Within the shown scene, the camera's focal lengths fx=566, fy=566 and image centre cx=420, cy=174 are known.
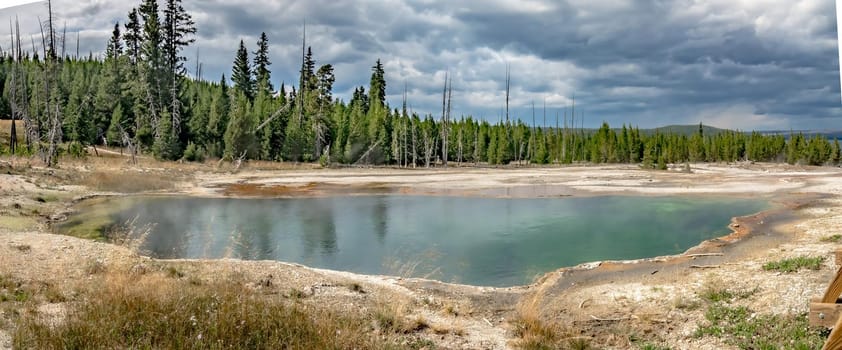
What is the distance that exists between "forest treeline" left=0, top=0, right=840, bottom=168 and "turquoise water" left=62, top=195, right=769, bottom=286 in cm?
1557

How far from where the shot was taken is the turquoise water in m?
13.5

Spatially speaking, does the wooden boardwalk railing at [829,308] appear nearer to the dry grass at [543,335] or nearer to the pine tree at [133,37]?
the dry grass at [543,335]

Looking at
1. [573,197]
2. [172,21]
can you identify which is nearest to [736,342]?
[573,197]

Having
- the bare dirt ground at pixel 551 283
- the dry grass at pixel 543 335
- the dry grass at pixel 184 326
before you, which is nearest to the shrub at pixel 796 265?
the bare dirt ground at pixel 551 283

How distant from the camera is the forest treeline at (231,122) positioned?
44.8 m

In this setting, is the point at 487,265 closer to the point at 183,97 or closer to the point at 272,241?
the point at 272,241

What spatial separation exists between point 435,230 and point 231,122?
32948 millimetres

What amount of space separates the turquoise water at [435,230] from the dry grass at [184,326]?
21.7 ft

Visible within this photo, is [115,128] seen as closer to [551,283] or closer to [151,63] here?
[151,63]

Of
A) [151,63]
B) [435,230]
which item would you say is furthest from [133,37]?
[435,230]

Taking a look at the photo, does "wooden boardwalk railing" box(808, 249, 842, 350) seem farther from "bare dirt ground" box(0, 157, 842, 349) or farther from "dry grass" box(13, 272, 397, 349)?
"dry grass" box(13, 272, 397, 349)

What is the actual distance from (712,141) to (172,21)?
238 feet

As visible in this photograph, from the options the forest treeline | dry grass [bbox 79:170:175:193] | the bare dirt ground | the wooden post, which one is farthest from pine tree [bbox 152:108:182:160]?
the wooden post

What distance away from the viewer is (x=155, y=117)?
45000 mm
